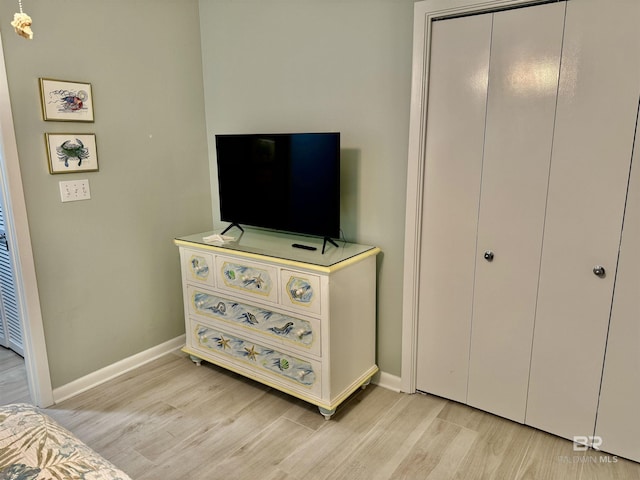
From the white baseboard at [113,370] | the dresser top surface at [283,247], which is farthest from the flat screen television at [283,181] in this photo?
the white baseboard at [113,370]

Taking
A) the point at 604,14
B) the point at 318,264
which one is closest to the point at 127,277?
the point at 318,264

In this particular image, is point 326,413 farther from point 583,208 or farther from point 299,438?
point 583,208

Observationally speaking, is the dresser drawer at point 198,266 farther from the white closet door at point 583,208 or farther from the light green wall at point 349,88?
the white closet door at point 583,208

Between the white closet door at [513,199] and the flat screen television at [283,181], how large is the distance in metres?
0.78

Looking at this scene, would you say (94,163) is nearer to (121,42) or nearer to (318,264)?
(121,42)

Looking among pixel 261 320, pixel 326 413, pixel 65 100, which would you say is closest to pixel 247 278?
pixel 261 320

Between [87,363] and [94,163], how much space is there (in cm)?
119

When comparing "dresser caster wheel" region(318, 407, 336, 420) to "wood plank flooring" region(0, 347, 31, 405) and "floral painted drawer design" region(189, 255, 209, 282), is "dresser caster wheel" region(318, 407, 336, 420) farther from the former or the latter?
"wood plank flooring" region(0, 347, 31, 405)

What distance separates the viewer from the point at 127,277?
2.79m

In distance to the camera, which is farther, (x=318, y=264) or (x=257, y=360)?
(x=257, y=360)

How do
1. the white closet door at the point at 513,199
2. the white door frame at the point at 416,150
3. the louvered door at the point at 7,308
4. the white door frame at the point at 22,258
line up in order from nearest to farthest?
the white closet door at the point at 513,199 → the white door frame at the point at 416,150 → the white door frame at the point at 22,258 → the louvered door at the point at 7,308

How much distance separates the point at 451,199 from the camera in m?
2.24

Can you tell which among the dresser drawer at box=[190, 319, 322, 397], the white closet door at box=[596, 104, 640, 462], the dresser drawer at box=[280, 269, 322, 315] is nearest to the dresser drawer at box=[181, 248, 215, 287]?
the dresser drawer at box=[190, 319, 322, 397]

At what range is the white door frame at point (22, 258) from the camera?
215 centimetres
